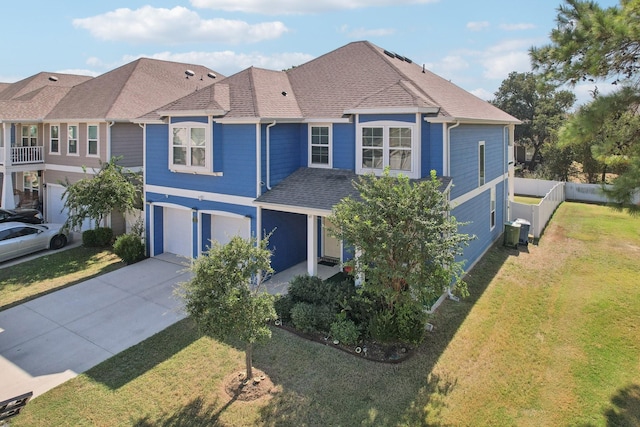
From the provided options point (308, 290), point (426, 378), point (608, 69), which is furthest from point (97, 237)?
point (608, 69)

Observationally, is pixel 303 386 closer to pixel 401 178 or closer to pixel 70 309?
pixel 401 178

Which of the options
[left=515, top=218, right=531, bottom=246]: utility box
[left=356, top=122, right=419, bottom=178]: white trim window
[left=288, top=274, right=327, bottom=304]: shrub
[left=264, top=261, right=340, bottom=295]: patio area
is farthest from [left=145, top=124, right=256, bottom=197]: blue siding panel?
[left=515, top=218, right=531, bottom=246]: utility box

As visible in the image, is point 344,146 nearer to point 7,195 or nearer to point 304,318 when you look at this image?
point 304,318

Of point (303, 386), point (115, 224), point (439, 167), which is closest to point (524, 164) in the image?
point (439, 167)

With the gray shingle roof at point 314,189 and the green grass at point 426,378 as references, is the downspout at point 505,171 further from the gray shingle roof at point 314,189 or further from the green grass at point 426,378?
the gray shingle roof at point 314,189

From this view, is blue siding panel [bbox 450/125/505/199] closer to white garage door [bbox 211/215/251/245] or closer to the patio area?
the patio area
